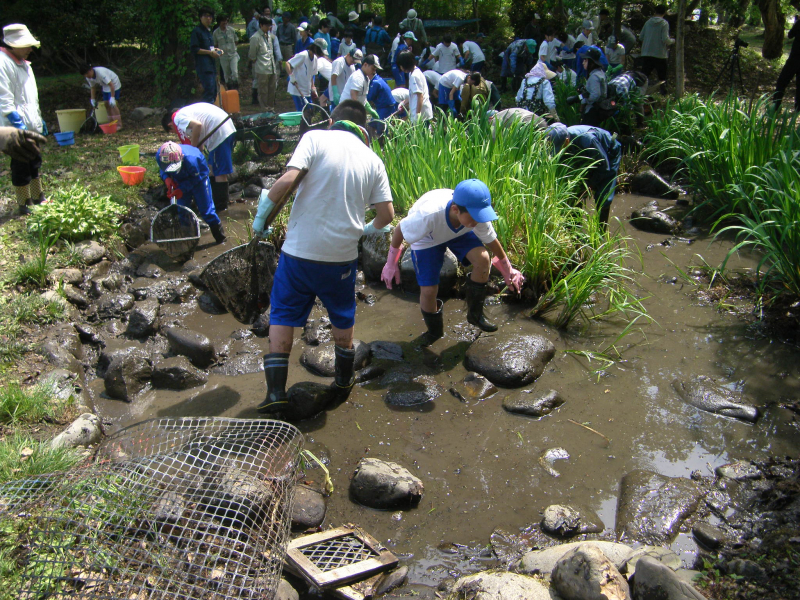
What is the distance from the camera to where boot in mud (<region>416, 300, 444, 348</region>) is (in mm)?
4399

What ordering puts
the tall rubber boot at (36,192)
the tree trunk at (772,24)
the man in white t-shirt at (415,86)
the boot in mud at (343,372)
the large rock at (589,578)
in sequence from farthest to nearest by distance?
the tree trunk at (772,24) < the man in white t-shirt at (415,86) < the tall rubber boot at (36,192) < the boot in mud at (343,372) < the large rock at (589,578)

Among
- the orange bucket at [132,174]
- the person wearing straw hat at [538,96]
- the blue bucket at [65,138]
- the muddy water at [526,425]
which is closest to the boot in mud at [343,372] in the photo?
the muddy water at [526,425]

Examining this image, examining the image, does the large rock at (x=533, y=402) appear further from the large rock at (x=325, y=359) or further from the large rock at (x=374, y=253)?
the large rock at (x=374, y=253)

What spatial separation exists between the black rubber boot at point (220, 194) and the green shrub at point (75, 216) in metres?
1.22

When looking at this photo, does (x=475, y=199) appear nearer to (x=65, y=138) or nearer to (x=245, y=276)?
(x=245, y=276)

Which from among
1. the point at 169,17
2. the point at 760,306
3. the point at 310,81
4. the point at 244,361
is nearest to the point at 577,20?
the point at 310,81

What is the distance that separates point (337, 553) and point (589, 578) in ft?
3.55

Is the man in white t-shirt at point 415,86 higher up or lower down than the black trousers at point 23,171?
higher up

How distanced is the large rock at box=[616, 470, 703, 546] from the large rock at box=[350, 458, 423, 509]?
1.02m

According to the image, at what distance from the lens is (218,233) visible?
5.98 metres

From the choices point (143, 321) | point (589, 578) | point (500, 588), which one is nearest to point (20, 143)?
point (143, 321)

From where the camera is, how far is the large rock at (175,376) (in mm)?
4031

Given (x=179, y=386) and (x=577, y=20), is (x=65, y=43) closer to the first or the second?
(x=179, y=386)

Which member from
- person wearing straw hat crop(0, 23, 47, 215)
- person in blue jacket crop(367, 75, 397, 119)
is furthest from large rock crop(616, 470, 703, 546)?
person in blue jacket crop(367, 75, 397, 119)
